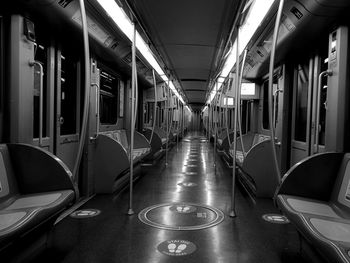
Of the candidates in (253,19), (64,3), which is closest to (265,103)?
(253,19)

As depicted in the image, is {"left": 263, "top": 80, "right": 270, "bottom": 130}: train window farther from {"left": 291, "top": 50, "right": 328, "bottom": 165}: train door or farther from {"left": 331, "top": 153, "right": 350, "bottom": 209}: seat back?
{"left": 331, "top": 153, "right": 350, "bottom": 209}: seat back

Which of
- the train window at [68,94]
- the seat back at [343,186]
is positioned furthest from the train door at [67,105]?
the seat back at [343,186]

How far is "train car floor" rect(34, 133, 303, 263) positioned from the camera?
2254mm

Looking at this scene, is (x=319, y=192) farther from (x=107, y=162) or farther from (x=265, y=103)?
(x=265, y=103)

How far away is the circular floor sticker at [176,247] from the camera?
2.29 metres

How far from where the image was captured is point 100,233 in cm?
269

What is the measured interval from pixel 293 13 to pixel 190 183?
3.16 meters

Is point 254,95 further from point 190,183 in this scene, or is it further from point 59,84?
point 59,84

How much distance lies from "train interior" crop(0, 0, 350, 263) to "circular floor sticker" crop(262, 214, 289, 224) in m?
0.04

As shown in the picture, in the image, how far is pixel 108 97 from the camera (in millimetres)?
5539

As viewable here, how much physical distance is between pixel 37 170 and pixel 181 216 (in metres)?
1.59

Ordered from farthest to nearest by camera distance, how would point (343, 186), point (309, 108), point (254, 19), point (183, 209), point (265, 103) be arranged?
point (265, 103) → point (309, 108) → point (183, 209) → point (254, 19) → point (343, 186)

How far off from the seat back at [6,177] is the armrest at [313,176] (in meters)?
2.24

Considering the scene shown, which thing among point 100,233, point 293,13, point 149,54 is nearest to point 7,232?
point 100,233
